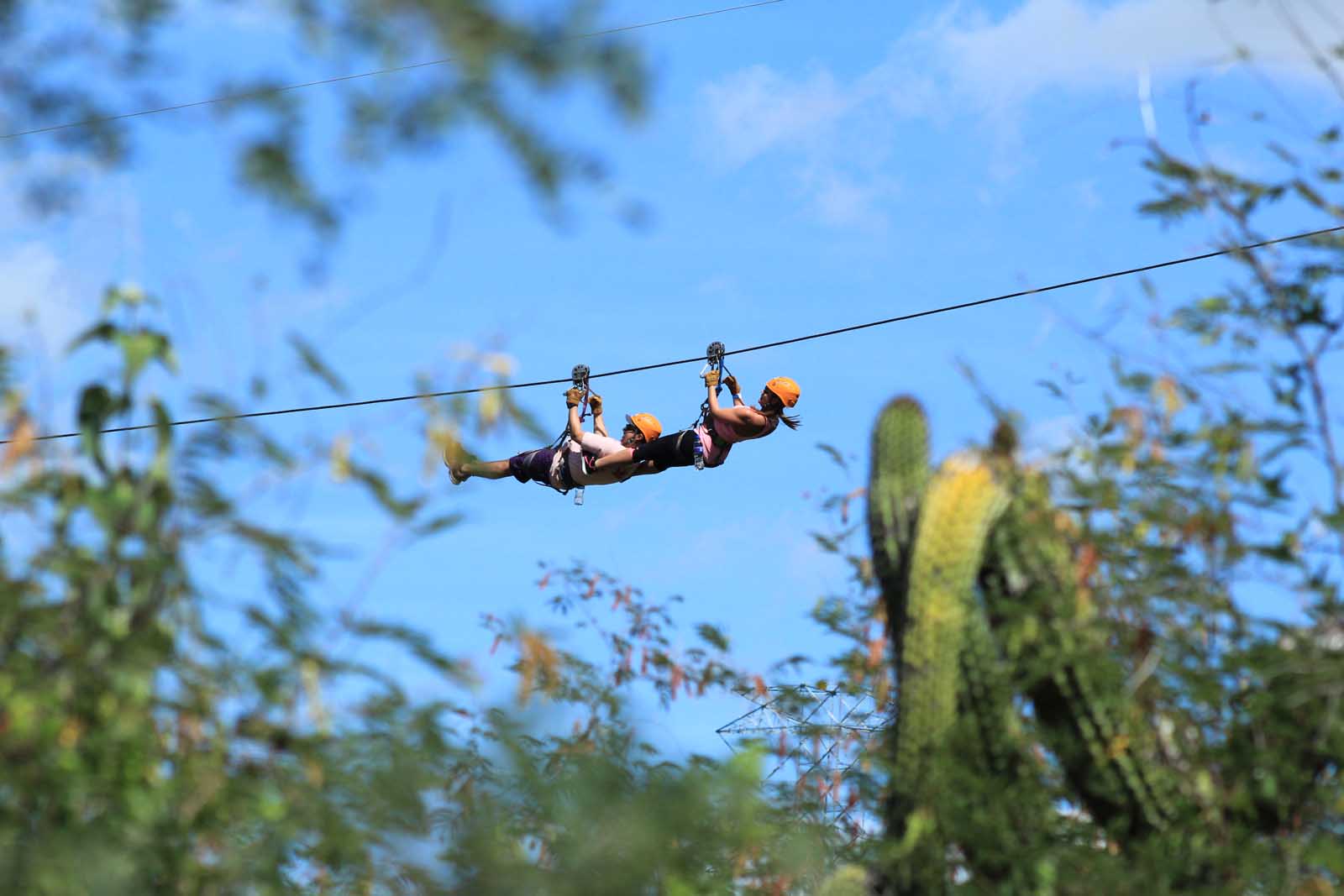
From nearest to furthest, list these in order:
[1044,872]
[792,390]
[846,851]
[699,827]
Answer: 1. [699,827]
2. [1044,872]
3. [846,851]
4. [792,390]

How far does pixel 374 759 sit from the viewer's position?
3.75 meters

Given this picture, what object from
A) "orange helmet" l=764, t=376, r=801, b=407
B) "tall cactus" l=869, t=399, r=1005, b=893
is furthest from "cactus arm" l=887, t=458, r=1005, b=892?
"orange helmet" l=764, t=376, r=801, b=407

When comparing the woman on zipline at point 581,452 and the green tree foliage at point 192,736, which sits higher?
the woman on zipline at point 581,452

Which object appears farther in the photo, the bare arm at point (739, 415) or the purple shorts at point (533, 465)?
the purple shorts at point (533, 465)

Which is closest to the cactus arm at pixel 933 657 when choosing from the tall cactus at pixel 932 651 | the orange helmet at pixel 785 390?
the tall cactus at pixel 932 651

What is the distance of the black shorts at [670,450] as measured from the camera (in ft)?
33.7

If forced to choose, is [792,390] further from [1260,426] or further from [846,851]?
[1260,426]

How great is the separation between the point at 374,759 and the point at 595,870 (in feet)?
2.17

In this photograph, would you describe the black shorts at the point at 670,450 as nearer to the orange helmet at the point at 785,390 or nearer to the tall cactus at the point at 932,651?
the orange helmet at the point at 785,390

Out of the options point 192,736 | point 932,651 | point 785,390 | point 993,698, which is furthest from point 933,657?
point 785,390

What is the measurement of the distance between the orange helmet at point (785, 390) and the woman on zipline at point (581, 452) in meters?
1.03

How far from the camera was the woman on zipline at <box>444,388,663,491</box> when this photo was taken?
10.5 m

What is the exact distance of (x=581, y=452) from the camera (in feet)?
34.7

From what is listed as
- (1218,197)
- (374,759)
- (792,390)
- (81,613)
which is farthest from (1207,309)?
(792,390)
